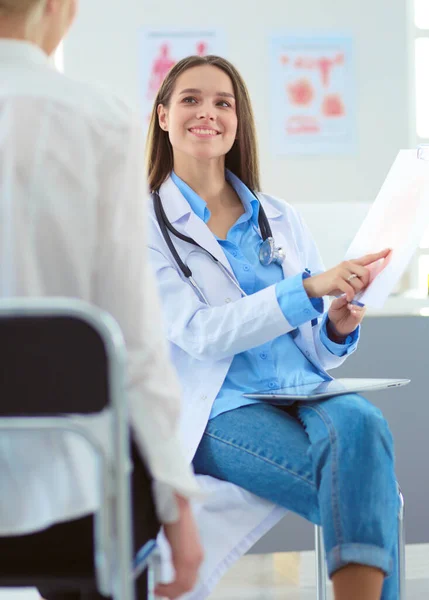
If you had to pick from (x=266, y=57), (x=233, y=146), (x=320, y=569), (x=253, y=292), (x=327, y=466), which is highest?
(x=266, y=57)

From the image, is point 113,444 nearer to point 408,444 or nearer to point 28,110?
point 28,110

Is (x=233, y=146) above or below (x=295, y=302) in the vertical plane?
above

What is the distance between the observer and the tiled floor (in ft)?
7.95

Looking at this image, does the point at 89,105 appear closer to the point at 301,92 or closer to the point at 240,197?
the point at 240,197

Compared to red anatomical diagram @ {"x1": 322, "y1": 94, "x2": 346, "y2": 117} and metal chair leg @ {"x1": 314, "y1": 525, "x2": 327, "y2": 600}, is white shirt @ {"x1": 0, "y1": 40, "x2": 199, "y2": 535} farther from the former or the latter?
red anatomical diagram @ {"x1": 322, "y1": 94, "x2": 346, "y2": 117}

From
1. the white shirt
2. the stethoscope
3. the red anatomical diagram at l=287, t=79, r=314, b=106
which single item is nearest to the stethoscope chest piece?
the stethoscope

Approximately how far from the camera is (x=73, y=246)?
0.95 m

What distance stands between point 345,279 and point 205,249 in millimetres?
314

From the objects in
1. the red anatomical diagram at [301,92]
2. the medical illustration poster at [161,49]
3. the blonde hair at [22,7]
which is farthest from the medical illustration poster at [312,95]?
the blonde hair at [22,7]

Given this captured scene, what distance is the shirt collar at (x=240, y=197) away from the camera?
189 cm

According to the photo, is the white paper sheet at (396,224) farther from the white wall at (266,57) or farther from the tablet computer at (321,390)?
the white wall at (266,57)

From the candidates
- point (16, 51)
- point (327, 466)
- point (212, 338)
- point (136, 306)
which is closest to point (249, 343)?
point (212, 338)

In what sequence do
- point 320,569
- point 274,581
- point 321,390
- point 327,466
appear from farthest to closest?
point 274,581
point 320,569
point 321,390
point 327,466

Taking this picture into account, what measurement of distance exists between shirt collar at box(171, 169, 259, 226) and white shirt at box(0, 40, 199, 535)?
2.96 ft
